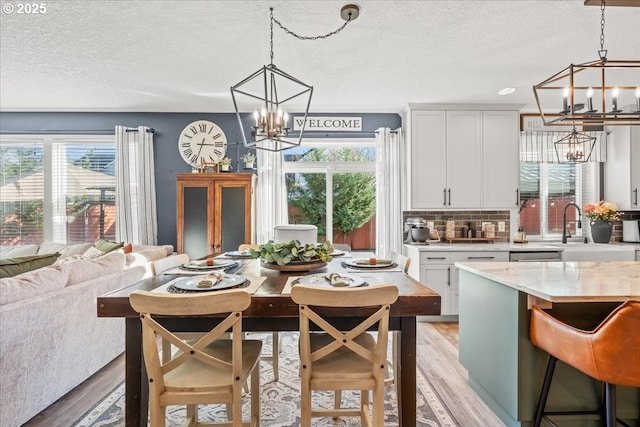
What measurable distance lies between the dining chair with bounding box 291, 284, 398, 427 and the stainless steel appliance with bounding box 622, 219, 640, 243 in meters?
4.56

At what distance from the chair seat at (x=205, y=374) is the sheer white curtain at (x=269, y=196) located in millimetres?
2839

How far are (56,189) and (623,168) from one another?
7285 millimetres

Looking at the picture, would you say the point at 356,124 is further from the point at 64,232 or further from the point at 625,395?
the point at 64,232

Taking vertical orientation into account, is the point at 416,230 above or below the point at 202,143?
below

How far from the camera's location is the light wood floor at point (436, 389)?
2.12 meters

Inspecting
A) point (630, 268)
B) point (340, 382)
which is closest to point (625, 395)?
point (630, 268)

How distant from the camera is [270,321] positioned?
1.66m

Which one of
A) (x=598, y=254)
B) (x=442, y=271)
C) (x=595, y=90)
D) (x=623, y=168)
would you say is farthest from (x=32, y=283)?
(x=623, y=168)

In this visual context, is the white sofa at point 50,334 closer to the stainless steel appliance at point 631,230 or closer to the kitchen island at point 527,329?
the kitchen island at point 527,329

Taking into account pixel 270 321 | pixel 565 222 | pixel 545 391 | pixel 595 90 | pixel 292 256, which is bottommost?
pixel 545 391

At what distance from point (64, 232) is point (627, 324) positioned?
5714 mm

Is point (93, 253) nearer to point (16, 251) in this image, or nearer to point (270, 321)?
point (16, 251)

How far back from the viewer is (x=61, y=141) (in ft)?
15.5

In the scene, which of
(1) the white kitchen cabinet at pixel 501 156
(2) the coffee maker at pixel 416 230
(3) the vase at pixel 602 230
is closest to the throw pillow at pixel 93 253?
(2) the coffee maker at pixel 416 230
